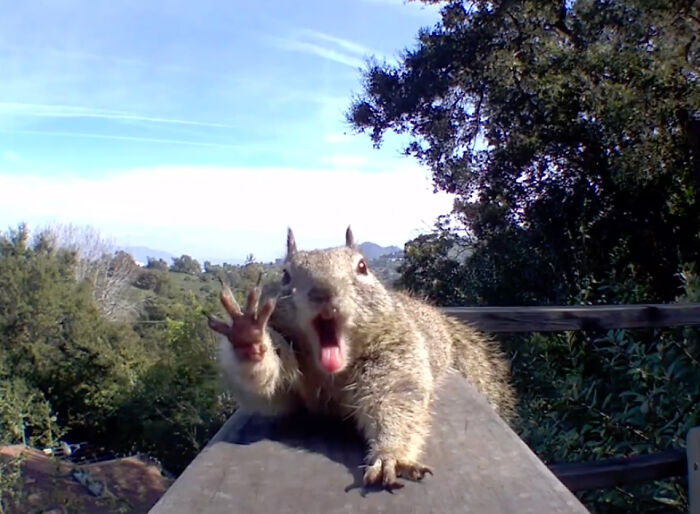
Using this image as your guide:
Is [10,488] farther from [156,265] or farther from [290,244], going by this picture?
[156,265]

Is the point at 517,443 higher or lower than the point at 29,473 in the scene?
higher

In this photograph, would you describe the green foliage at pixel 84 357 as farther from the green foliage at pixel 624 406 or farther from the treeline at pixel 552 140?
the green foliage at pixel 624 406

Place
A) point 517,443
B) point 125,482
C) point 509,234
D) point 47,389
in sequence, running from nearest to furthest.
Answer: point 517,443 → point 509,234 → point 125,482 → point 47,389

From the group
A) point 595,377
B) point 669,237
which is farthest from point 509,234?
point 595,377

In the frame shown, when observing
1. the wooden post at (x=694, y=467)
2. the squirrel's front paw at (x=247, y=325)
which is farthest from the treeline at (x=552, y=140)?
the squirrel's front paw at (x=247, y=325)

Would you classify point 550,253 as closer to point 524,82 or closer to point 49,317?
point 524,82

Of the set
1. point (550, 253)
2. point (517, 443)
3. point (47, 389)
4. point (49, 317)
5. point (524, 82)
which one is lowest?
point (47, 389)
